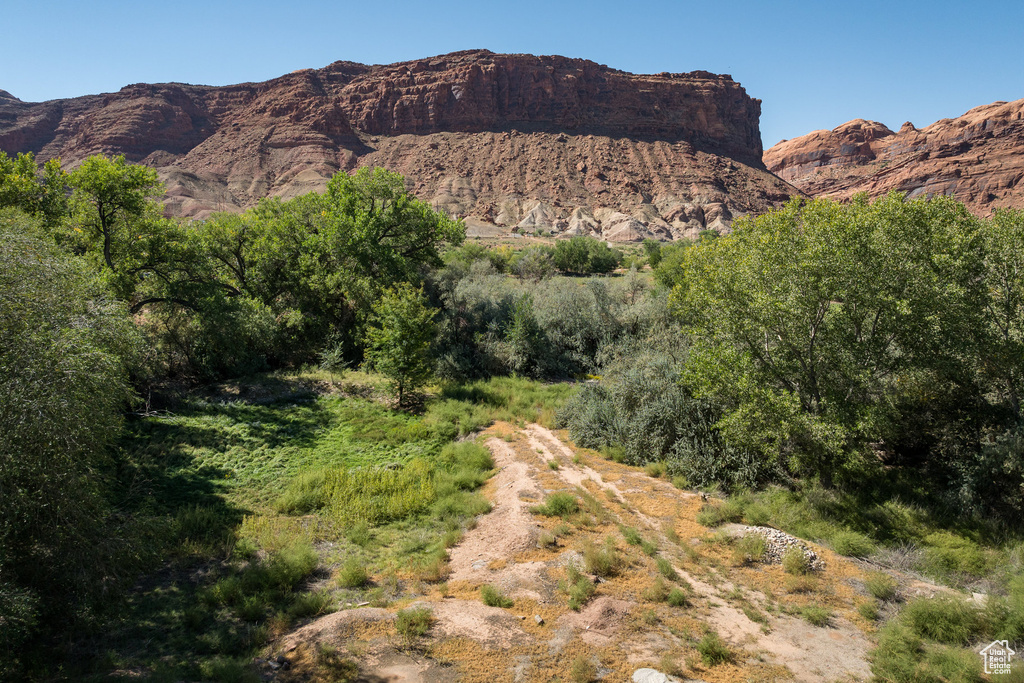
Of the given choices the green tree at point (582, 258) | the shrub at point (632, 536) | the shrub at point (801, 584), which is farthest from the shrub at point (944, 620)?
the green tree at point (582, 258)

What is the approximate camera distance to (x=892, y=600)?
683 centimetres

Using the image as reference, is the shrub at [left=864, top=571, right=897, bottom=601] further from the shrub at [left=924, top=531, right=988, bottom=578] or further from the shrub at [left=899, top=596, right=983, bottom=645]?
the shrub at [left=924, top=531, right=988, bottom=578]

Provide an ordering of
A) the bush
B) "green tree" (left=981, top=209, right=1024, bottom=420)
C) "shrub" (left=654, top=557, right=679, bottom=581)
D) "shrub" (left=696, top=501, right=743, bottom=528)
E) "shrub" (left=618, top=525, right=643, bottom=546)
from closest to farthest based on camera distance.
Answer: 1. the bush
2. "shrub" (left=654, top=557, right=679, bottom=581)
3. "shrub" (left=618, top=525, right=643, bottom=546)
4. "shrub" (left=696, top=501, right=743, bottom=528)
5. "green tree" (left=981, top=209, right=1024, bottom=420)

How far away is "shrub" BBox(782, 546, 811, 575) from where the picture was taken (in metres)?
7.42

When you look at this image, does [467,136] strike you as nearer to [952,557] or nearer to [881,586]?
[952,557]

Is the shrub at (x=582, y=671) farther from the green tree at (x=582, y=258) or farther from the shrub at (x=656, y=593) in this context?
the green tree at (x=582, y=258)

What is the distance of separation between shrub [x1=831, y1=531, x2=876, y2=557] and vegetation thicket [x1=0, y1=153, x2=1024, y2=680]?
40mm

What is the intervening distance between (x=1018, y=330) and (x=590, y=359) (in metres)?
12.3

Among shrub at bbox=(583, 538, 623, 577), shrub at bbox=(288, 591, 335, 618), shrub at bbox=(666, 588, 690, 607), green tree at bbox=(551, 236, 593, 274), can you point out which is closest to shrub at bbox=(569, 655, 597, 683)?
shrub at bbox=(666, 588, 690, 607)

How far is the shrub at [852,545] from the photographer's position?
26.7 ft

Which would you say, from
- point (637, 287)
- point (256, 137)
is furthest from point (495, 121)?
point (637, 287)

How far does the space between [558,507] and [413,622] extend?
386 centimetres

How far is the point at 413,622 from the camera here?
5.84m

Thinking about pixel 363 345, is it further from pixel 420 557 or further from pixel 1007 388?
pixel 1007 388
